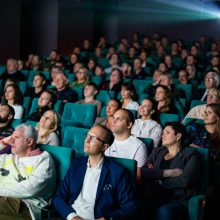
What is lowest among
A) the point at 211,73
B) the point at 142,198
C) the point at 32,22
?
the point at 142,198

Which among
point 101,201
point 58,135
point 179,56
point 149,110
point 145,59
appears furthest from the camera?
point 179,56

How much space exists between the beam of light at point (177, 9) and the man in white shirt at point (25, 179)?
1006 centimetres

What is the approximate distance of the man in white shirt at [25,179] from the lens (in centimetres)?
324

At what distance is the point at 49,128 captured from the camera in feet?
14.3

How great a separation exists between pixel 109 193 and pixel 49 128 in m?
1.44

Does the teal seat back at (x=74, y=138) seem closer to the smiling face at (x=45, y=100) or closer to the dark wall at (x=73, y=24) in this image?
the smiling face at (x=45, y=100)

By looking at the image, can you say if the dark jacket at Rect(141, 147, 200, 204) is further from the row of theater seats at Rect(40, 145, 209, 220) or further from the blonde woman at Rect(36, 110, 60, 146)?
the blonde woman at Rect(36, 110, 60, 146)

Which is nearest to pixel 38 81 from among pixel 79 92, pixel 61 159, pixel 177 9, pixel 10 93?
pixel 79 92

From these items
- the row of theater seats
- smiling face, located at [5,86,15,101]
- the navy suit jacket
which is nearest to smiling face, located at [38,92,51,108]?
smiling face, located at [5,86,15,101]

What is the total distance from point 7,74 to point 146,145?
4430 millimetres

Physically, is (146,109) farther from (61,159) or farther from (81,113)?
(61,159)

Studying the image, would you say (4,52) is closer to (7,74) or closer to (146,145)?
(7,74)

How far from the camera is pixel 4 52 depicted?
10.4m

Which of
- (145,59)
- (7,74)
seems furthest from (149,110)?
(145,59)
